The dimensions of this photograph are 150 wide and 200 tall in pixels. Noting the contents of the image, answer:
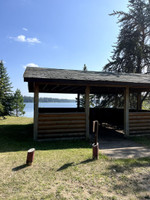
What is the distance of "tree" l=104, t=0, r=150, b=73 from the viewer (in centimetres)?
1190

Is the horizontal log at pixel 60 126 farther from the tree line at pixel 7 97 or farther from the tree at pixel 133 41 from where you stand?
the tree at pixel 133 41

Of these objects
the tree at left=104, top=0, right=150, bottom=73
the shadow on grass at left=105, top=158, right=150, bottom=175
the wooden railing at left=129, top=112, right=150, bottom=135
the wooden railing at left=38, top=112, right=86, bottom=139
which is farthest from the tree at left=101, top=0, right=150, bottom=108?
the shadow on grass at left=105, top=158, right=150, bottom=175

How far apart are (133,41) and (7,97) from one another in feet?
56.4

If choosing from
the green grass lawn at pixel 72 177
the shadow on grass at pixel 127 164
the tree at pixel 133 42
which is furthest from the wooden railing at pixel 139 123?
the tree at pixel 133 42

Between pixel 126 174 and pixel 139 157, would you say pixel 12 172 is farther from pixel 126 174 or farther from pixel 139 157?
pixel 139 157

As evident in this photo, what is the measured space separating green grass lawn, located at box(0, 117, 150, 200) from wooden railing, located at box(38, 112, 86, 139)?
1446 millimetres

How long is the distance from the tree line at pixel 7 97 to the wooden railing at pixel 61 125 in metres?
8.62

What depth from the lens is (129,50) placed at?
12094mm

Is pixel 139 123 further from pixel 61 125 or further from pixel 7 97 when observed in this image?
pixel 7 97

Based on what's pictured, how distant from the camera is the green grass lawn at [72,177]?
2.09m

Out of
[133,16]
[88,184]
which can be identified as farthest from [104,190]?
[133,16]

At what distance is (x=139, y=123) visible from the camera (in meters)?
6.30

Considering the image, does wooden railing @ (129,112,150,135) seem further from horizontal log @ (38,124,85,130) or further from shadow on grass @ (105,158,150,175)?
shadow on grass @ (105,158,150,175)

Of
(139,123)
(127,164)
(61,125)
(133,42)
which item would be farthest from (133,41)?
(127,164)
